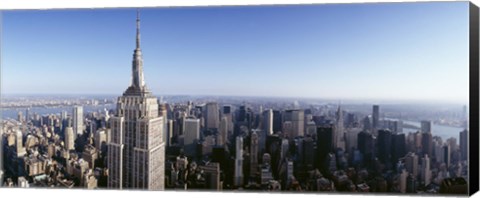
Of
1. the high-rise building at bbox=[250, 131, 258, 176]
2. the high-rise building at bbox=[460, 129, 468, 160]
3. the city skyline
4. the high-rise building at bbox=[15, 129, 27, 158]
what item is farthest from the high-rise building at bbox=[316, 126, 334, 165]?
the high-rise building at bbox=[15, 129, 27, 158]

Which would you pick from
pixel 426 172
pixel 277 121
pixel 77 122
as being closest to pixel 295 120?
pixel 277 121

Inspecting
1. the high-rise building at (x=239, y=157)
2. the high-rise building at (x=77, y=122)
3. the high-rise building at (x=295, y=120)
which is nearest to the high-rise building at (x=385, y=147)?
the high-rise building at (x=295, y=120)

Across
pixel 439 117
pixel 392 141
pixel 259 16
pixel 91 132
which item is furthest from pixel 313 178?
pixel 91 132

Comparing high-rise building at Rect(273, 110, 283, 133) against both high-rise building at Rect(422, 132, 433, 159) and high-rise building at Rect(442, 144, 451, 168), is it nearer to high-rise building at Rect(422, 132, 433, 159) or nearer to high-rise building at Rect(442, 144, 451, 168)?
high-rise building at Rect(422, 132, 433, 159)

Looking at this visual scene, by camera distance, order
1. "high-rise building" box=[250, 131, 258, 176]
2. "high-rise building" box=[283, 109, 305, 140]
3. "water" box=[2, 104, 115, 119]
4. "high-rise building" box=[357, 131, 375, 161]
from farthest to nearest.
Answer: "water" box=[2, 104, 115, 119] < "high-rise building" box=[250, 131, 258, 176] < "high-rise building" box=[283, 109, 305, 140] < "high-rise building" box=[357, 131, 375, 161]

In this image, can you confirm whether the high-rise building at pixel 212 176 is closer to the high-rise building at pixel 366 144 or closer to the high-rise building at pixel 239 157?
the high-rise building at pixel 239 157

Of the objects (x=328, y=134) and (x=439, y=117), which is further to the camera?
(x=328, y=134)

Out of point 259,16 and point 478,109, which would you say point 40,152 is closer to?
point 259,16

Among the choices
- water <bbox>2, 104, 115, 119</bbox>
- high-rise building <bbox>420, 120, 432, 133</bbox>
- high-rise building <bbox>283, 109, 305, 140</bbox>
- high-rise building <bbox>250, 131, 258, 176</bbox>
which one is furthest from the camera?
water <bbox>2, 104, 115, 119</bbox>
